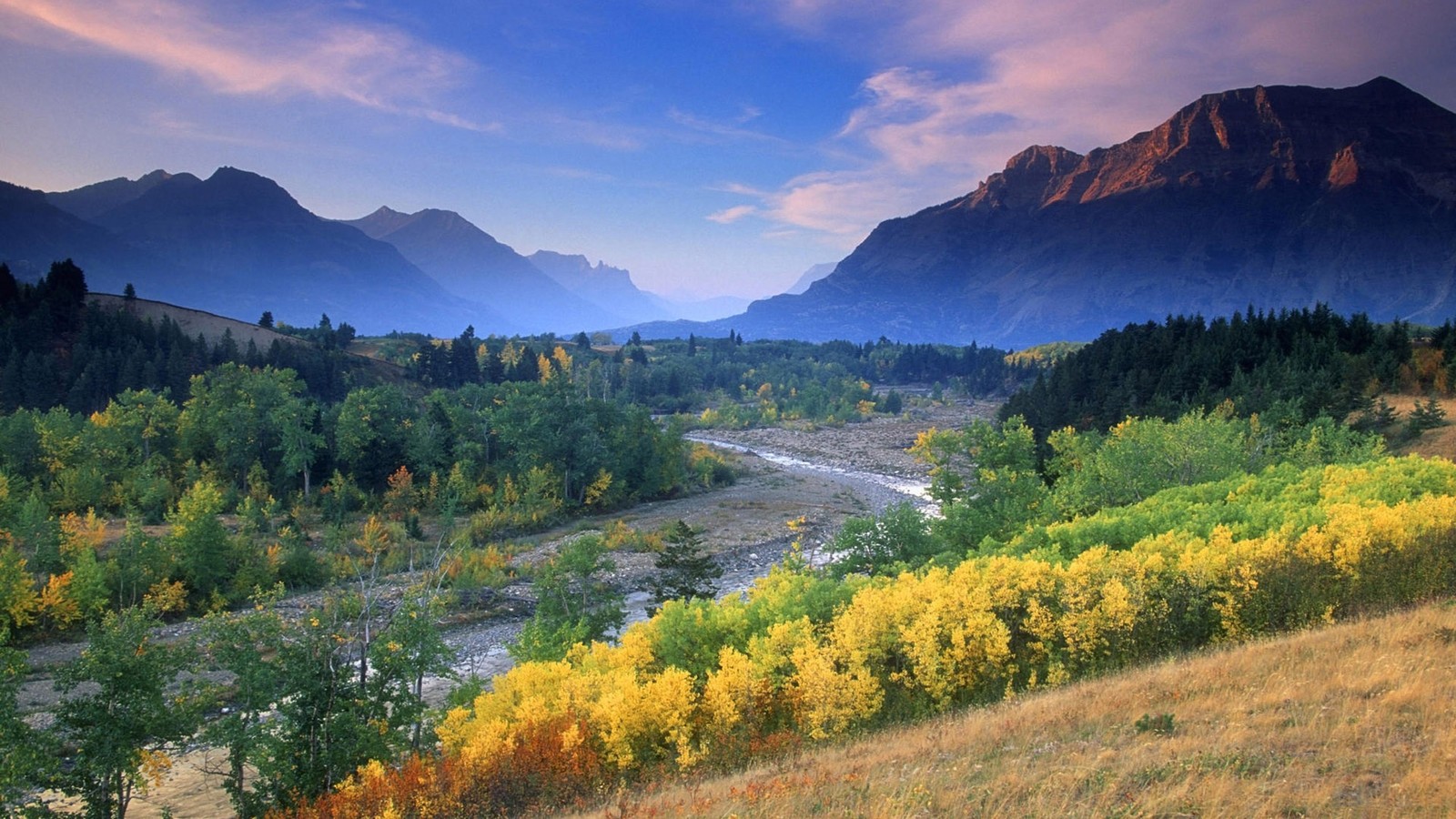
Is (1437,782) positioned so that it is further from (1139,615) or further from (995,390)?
(995,390)

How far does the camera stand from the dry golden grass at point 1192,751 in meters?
8.34

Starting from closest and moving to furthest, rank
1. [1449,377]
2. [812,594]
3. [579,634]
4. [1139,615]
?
[1139,615], [812,594], [579,634], [1449,377]

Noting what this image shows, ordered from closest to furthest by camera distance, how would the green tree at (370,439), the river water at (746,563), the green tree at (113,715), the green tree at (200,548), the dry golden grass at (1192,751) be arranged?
1. the dry golden grass at (1192,751)
2. the green tree at (113,715)
3. the river water at (746,563)
4. the green tree at (200,548)
5. the green tree at (370,439)

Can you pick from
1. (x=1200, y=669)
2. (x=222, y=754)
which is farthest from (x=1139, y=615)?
(x=222, y=754)

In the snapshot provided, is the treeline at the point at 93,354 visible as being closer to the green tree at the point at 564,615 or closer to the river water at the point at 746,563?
the river water at the point at 746,563

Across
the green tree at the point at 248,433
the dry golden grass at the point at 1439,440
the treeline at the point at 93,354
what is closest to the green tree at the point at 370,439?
the green tree at the point at 248,433

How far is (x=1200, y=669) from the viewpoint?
13.3m

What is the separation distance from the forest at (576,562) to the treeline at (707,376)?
37.3 meters

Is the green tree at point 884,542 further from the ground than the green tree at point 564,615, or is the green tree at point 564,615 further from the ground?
the green tree at point 884,542

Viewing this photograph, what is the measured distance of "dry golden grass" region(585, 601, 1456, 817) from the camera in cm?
834

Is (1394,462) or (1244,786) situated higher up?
(1394,462)

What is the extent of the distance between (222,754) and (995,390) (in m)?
164

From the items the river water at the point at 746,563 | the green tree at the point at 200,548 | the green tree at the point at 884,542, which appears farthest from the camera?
the green tree at the point at 200,548

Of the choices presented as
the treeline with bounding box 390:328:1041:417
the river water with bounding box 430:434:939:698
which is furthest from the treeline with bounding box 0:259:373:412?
the river water with bounding box 430:434:939:698
